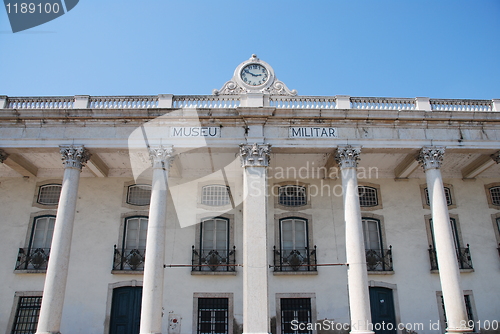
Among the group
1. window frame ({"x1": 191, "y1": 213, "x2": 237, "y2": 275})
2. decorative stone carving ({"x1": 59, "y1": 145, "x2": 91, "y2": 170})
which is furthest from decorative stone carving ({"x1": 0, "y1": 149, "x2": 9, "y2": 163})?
window frame ({"x1": 191, "y1": 213, "x2": 237, "y2": 275})

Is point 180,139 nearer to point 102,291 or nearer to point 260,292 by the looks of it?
point 260,292

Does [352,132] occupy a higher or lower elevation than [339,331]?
higher

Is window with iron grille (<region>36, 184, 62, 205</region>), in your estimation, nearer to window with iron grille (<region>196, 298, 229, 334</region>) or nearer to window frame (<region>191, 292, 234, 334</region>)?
window frame (<region>191, 292, 234, 334</region>)

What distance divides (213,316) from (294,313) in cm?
330

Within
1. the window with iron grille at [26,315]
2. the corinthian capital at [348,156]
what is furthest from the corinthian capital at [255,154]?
the window with iron grille at [26,315]

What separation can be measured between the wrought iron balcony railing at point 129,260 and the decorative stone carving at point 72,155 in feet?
14.4

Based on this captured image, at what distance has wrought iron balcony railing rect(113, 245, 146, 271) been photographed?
17.0 meters

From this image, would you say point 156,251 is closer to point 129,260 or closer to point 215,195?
point 129,260

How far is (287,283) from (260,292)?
4009 millimetres

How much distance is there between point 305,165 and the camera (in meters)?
17.6

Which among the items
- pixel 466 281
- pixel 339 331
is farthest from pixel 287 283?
pixel 466 281

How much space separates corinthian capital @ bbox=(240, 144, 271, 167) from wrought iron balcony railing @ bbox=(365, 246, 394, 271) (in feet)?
21.3

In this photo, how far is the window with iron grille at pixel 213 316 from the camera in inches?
646

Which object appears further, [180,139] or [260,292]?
[180,139]
